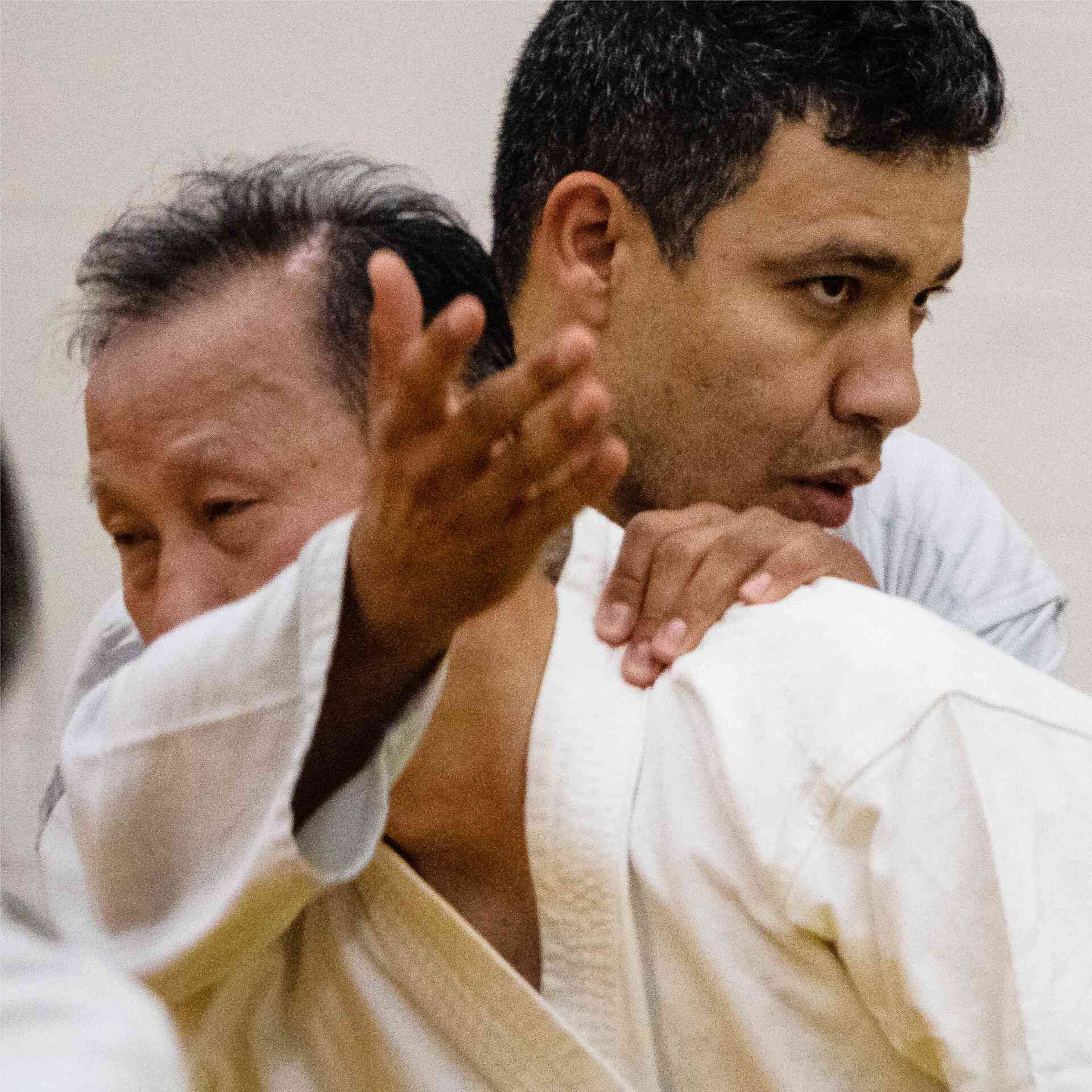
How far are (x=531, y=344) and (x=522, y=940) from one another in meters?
0.49

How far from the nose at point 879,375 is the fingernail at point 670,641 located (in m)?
0.34

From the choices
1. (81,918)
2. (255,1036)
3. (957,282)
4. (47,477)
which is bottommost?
(255,1036)

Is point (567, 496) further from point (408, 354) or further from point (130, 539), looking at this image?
point (130, 539)

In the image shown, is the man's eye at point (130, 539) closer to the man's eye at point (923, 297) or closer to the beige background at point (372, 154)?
the beige background at point (372, 154)

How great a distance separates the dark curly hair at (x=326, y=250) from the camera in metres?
0.82

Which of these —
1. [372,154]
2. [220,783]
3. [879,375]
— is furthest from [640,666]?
[372,154]

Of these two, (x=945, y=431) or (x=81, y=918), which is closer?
(x=81, y=918)

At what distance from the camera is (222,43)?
1.25 meters

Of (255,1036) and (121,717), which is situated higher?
(121,717)

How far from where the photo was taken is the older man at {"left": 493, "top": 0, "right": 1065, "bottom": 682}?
1.01m

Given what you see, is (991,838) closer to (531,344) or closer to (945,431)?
(531,344)

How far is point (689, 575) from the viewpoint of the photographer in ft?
2.61

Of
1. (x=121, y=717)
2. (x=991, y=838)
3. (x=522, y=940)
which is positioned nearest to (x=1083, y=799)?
(x=991, y=838)

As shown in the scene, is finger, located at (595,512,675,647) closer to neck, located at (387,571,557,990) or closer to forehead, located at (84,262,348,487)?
neck, located at (387,571,557,990)
